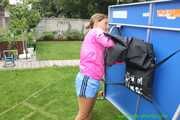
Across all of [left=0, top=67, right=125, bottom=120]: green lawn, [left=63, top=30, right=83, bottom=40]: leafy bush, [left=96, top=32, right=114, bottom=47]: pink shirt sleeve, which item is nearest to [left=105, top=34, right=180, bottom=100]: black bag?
[left=96, top=32, right=114, bottom=47]: pink shirt sleeve

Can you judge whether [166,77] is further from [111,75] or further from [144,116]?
[111,75]

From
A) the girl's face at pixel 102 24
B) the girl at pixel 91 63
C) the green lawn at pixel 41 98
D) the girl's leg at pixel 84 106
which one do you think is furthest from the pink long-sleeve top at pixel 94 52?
the green lawn at pixel 41 98

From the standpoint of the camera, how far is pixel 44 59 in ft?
37.6

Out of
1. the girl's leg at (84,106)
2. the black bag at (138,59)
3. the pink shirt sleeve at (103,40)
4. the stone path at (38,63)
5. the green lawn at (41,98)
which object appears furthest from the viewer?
the stone path at (38,63)

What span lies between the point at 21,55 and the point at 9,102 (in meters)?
5.53

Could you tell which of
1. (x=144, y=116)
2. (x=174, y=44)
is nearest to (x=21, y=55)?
(x=144, y=116)

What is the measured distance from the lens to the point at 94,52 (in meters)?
3.85

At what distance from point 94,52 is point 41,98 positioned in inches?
110

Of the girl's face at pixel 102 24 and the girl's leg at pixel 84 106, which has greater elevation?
the girl's face at pixel 102 24

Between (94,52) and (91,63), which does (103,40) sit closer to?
(94,52)

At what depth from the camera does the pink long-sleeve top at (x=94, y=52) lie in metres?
3.80

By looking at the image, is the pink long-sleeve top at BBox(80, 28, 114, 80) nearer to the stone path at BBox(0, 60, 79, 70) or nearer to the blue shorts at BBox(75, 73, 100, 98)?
the blue shorts at BBox(75, 73, 100, 98)

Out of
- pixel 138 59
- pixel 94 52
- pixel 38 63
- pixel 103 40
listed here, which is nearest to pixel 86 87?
pixel 94 52

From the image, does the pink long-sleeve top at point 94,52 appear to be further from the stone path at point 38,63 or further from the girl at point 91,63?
the stone path at point 38,63
